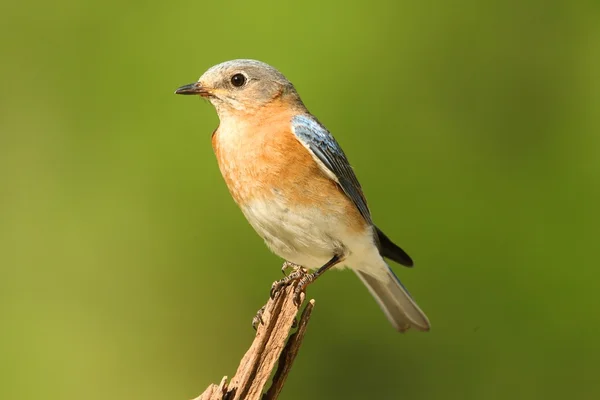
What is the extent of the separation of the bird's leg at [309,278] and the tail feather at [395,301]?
568 mm

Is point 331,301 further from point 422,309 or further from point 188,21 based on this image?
point 188,21

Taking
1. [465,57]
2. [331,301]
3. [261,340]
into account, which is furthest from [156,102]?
[261,340]

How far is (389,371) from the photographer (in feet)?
18.3

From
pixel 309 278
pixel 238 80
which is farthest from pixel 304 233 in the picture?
pixel 238 80

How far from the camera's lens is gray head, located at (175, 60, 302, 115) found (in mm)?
4453

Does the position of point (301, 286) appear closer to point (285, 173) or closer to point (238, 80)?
point (285, 173)

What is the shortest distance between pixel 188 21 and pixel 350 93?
122cm

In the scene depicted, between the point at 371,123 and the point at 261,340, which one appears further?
the point at 371,123

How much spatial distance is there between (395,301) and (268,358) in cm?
153

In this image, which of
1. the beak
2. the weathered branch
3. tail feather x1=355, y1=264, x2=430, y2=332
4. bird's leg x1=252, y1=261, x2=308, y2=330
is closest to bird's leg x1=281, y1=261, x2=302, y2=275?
bird's leg x1=252, y1=261, x2=308, y2=330

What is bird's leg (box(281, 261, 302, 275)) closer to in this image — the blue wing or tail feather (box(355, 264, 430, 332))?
tail feather (box(355, 264, 430, 332))

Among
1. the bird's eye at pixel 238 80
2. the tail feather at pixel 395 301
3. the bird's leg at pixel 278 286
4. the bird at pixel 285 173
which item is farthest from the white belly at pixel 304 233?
the bird's eye at pixel 238 80

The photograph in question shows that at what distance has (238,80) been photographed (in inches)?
177

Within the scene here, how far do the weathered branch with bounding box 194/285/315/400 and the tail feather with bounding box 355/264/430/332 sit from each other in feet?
3.86
